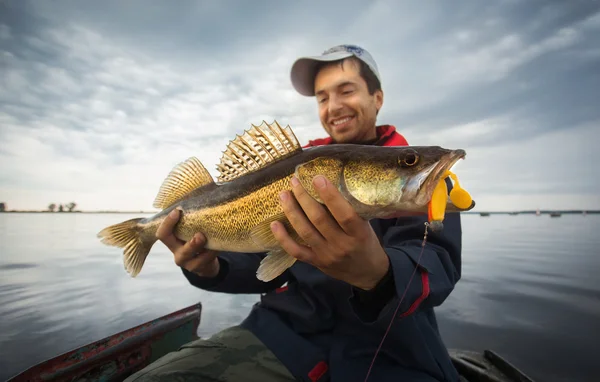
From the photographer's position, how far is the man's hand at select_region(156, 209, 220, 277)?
283cm

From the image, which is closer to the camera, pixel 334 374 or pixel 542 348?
pixel 334 374

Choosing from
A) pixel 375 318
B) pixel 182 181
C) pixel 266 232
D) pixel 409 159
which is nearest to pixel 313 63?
pixel 182 181

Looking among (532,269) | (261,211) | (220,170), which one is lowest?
(532,269)

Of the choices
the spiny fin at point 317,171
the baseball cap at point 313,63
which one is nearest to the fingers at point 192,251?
the spiny fin at point 317,171

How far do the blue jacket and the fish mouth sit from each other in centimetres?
44

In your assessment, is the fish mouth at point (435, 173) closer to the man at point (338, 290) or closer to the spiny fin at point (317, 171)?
the man at point (338, 290)

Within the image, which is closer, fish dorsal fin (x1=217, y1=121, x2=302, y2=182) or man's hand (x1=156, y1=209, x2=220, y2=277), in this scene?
fish dorsal fin (x1=217, y1=121, x2=302, y2=182)

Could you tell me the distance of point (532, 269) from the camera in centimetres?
1118

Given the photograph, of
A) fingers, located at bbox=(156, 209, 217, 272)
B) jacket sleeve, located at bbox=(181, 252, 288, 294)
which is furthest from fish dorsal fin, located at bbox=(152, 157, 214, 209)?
jacket sleeve, located at bbox=(181, 252, 288, 294)

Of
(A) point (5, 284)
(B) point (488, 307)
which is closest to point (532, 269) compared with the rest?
(B) point (488, 307)

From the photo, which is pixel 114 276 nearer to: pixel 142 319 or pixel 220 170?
pixel 142 319

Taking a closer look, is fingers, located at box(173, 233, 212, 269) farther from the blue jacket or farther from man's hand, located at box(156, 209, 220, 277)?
the blue jacket

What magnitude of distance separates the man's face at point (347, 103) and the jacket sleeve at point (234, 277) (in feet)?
6.73

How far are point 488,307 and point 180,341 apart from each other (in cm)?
697
